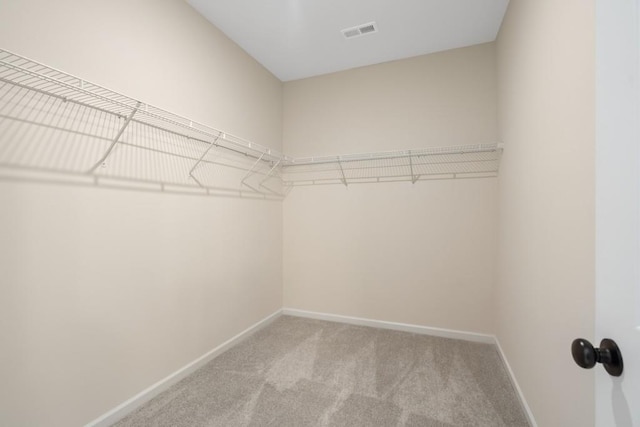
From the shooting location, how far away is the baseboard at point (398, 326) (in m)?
2.47

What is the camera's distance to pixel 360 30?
2.30m

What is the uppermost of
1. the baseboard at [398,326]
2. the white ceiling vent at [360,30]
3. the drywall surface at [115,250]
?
the white ceiling vent at [360,30]

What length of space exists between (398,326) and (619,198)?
244 cm

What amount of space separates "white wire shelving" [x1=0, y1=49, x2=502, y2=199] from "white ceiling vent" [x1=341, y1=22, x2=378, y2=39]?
1047mm

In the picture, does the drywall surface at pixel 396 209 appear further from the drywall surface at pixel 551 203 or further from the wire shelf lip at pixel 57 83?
the wire shelf lip at pixel 57 83

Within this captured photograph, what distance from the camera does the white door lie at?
560 millimetres

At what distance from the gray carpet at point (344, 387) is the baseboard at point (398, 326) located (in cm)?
7

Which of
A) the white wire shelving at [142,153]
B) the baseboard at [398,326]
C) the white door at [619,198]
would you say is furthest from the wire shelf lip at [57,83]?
the baseboard at [398,326]

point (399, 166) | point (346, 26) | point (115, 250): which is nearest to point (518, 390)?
point (399, 166)

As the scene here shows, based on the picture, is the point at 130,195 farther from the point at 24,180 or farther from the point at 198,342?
the point at 198,342

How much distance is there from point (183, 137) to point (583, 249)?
2286 millimetres

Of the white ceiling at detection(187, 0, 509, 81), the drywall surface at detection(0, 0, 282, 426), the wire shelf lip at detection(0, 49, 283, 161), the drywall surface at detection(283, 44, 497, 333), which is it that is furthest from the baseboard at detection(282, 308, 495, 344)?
the white ceiling at detection(187, 0, 509, 81)

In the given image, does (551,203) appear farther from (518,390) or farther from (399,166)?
(399,166)

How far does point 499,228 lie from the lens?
2279 millimetres
